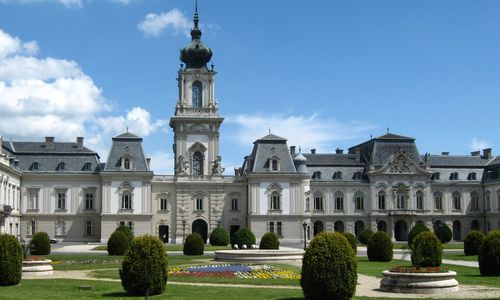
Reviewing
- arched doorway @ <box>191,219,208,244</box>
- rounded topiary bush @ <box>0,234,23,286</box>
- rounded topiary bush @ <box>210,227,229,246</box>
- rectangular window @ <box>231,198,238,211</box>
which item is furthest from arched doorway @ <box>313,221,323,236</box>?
rounded topiary bush @ <box>0,234,23,286</box>

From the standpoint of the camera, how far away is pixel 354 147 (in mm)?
89438

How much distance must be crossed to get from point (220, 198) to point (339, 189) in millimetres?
14574

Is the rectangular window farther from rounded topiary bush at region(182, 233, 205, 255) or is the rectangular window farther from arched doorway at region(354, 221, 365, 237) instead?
rounded topiary bush at region(182, 233, 205, 255)

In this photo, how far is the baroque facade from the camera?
73000mm

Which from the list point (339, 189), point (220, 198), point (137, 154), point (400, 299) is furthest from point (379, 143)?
point (400, 299)

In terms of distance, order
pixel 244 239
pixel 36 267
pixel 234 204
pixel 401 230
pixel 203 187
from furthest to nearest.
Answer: pixel 401 230 → pixel 234 204 → pixel 203 187 → pixel 244 239 → pixel 36 267

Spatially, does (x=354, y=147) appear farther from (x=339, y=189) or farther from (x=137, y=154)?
(x=137, y=154)

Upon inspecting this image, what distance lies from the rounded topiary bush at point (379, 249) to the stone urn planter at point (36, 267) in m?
18.9

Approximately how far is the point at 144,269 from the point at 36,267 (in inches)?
396

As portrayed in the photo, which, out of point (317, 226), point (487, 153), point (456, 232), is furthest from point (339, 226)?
point (487, 153)

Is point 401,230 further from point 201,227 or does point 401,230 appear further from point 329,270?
point 329,270

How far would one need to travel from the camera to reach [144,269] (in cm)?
2325

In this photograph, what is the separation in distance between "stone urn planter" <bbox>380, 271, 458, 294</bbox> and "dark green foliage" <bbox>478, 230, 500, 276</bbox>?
6.73m

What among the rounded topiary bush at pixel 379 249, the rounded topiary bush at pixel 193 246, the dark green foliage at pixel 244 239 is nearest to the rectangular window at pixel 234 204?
the dark green foliage at pixel 244 239
